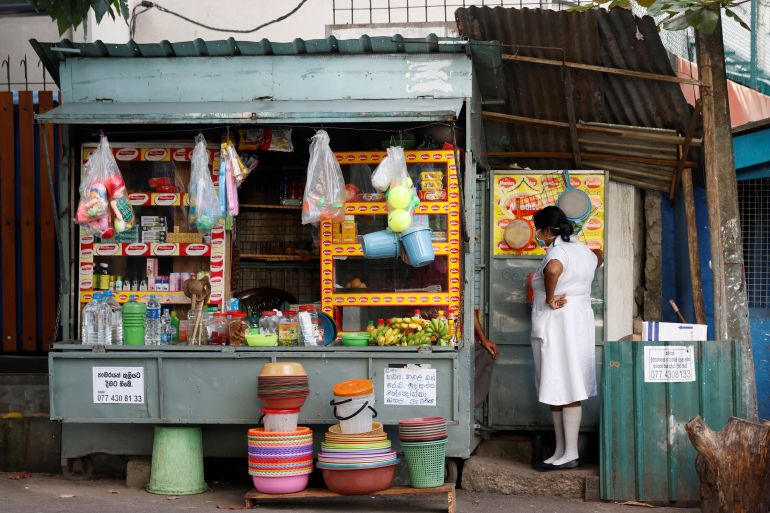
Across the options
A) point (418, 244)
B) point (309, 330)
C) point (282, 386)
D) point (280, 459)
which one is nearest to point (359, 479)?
point (280, 459)

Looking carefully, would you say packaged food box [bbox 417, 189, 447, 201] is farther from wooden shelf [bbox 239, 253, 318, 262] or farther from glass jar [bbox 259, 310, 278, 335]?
wooden shelf [bbox 239, 253, 318, 262]

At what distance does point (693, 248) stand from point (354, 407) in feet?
12.1

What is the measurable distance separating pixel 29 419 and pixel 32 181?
2635mm

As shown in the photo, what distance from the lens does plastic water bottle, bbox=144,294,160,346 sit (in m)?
7.80

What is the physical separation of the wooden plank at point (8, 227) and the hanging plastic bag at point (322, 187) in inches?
153

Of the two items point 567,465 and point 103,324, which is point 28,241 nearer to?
point 103,324

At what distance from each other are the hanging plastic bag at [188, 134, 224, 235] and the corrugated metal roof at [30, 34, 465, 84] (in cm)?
78

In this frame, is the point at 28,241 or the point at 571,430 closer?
the point at 571,430

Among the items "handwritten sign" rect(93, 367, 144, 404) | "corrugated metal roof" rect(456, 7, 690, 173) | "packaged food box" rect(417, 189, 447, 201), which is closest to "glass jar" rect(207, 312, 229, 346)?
"handwritten sign" rect(93, 367, 144, 404)

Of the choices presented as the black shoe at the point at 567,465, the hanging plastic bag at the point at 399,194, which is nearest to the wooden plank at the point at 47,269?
the hanging plastic bag at the point at 399,194

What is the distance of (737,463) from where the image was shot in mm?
6633

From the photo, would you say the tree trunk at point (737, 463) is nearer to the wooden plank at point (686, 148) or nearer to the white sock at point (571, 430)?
the white sock at point (571, 430)

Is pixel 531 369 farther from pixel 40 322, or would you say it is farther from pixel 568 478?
pixel 40 322

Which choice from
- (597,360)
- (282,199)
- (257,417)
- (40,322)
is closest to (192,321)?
(257,417)
